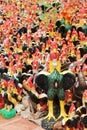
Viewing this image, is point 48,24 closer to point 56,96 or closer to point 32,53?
point 32,53

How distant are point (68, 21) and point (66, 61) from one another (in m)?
1.02

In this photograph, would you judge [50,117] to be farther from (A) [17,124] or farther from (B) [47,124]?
(A) [17,124]

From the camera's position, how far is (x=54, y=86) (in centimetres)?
251

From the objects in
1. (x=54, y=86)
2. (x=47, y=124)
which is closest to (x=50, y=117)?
(x=47, y=124)

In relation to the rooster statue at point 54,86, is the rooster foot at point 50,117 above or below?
below

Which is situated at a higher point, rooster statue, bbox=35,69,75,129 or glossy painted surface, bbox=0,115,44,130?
rooster statue, bbox=35,69,75,129

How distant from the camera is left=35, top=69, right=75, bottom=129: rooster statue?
2.50 m

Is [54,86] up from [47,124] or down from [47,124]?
up

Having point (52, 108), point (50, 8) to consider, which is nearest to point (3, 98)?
point (52, 108)

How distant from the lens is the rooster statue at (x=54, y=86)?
250 cm

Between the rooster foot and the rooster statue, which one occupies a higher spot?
the rooster statue

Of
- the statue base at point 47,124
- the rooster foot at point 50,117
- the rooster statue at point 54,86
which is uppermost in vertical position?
the rooster statue at point 54,86

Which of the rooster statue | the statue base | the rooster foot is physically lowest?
the statue base

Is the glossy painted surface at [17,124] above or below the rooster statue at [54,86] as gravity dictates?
below
